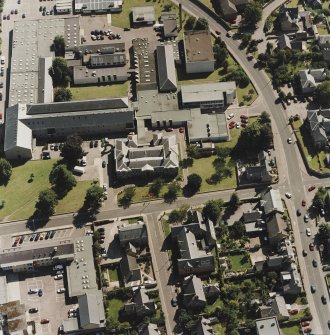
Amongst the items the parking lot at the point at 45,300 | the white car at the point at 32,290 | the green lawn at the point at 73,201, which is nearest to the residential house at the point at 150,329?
the parking lot at the point at 45,300

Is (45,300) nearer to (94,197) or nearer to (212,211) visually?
(94,197)

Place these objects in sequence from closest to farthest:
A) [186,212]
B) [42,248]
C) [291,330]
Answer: [291,330], [42,248], [186,212]

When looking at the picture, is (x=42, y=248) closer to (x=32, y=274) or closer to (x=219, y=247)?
(x=32, y=274)

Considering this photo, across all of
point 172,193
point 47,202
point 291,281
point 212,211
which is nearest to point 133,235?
point 172,193

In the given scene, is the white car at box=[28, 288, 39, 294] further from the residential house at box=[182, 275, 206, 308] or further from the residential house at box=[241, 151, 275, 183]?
the residential house at box=[241, 151, 275, 183]

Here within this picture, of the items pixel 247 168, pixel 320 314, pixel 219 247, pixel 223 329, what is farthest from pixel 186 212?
pixel 320 314

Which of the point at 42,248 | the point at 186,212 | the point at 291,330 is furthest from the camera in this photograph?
the point at 186,212

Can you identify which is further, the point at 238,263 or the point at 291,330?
the point at 238,263
